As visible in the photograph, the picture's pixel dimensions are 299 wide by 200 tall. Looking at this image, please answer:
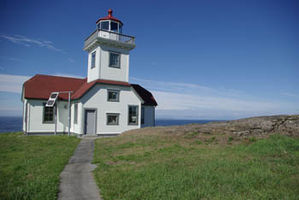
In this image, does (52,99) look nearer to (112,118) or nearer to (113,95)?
(113,95)

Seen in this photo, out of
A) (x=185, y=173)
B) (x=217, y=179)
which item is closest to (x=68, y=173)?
(x=185, y=173)

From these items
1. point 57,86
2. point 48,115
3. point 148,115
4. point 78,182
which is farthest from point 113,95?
point 78,182

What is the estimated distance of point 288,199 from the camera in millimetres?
5262

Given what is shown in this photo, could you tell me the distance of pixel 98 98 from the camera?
20344mm

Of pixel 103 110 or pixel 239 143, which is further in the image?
pixel 103 110

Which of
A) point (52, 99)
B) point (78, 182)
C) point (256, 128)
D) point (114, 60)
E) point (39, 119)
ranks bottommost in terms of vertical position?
point (78, 182)

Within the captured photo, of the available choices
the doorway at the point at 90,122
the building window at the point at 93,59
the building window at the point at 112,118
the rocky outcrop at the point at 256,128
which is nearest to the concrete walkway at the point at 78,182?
the rocky outcrop at the point at 256,128

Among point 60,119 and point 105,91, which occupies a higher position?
point 105,91

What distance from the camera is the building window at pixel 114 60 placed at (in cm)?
2139

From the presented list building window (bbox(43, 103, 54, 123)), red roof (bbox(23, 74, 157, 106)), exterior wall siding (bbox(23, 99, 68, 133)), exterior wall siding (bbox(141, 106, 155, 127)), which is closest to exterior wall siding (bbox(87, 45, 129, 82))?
red roof (bbox(23, 74, 157, 106))

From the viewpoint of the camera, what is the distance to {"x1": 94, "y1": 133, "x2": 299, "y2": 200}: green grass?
5775mm

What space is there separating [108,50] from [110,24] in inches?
107

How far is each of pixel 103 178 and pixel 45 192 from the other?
6.02 feet

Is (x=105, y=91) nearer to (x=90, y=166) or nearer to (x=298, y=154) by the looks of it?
(x=90, y=166)
